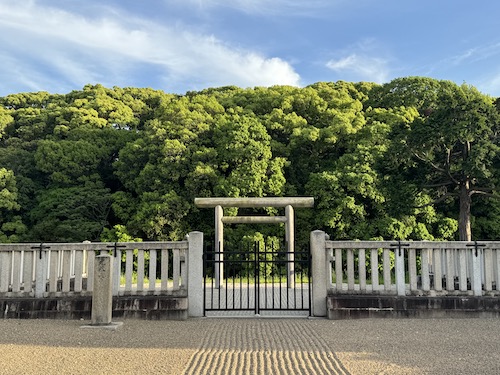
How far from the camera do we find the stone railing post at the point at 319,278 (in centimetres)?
709

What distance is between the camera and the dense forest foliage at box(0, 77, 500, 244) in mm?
13744

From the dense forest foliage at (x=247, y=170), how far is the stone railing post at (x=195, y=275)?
7.74m

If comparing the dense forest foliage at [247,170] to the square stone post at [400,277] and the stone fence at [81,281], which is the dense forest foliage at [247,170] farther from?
the stone fence at [81,281]

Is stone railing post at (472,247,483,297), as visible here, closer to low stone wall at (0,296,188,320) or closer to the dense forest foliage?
low stone wall at (0,296,188,320)

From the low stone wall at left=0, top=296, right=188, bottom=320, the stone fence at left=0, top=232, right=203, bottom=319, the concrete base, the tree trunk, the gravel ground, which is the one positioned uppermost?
the tree trunk

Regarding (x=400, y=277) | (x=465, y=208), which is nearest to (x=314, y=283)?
(x=400, y=277)

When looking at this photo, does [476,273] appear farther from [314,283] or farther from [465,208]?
[465,208]

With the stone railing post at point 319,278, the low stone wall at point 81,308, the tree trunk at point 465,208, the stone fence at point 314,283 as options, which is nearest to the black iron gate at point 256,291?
the stone railing post at point 319,278

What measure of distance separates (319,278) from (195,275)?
212 cm

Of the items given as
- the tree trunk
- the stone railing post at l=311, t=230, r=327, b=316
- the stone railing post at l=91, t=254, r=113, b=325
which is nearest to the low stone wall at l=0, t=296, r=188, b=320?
the stone railing post at l=91, t=254, r=113, b=325

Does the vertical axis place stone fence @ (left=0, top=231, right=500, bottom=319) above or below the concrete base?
above

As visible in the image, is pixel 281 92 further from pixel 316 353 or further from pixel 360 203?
pixel 316 353

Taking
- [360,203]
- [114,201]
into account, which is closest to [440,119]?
[360,203]

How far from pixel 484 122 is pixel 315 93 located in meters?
10.4
